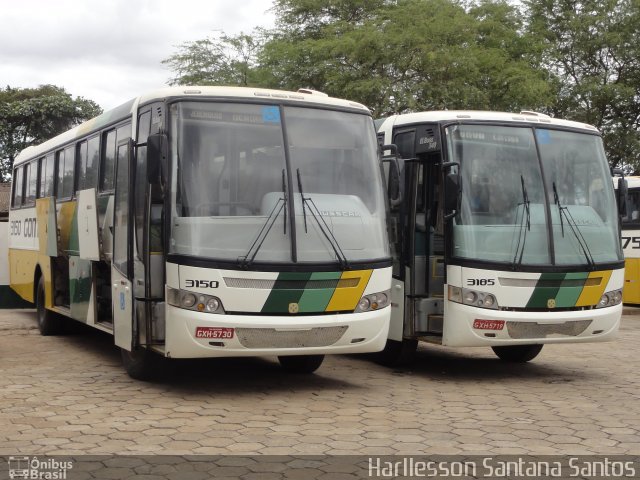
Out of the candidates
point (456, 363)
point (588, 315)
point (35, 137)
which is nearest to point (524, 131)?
point (588, 315)

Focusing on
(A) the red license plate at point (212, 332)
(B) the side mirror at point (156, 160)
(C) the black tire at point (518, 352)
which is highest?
(B) the side mirror at point (156, 160)

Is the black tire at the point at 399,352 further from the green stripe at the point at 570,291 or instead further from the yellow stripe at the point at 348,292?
the yellow stripe at the point at 348,292

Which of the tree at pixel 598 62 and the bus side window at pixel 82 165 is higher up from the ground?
the tree at pixel 598 62

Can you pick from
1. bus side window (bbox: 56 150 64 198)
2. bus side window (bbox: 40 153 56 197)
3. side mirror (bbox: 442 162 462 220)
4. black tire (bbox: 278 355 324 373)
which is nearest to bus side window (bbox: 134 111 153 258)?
black tire (bbox: 278 355 324 373)

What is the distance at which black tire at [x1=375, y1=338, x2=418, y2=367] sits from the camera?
471 inches

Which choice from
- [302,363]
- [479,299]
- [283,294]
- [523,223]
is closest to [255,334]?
[283,294]

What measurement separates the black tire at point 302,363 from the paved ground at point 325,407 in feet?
0.44

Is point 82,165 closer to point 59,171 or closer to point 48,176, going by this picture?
point 59,171

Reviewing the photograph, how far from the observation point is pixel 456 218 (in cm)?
1079

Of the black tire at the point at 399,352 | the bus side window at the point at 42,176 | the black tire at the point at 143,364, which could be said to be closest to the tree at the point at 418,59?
the bus side window at the point at 42,176

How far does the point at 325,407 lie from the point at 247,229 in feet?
5.92

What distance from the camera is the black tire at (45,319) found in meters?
15.5

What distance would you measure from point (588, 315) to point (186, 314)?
179 inches

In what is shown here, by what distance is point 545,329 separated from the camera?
10.8 meters
